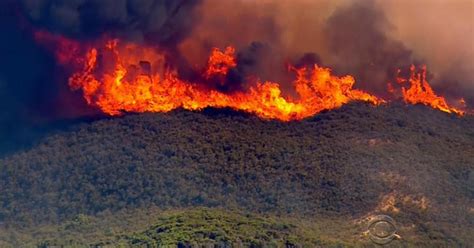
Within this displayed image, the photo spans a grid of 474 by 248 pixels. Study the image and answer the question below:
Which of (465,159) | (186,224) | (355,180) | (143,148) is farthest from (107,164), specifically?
(465,159)

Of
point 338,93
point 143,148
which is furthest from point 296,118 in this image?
point 143,148

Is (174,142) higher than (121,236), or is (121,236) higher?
(174,142)

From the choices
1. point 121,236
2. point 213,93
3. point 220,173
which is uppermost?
point 213,93

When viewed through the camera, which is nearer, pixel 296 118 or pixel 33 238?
pixel 33 238

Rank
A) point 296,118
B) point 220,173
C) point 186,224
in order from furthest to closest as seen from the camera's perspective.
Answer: point 296,118 → point 220,173 → point 186,224

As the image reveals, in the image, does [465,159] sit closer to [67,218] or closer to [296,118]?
[296,118]

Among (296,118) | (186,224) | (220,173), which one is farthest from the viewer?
(296,118)
